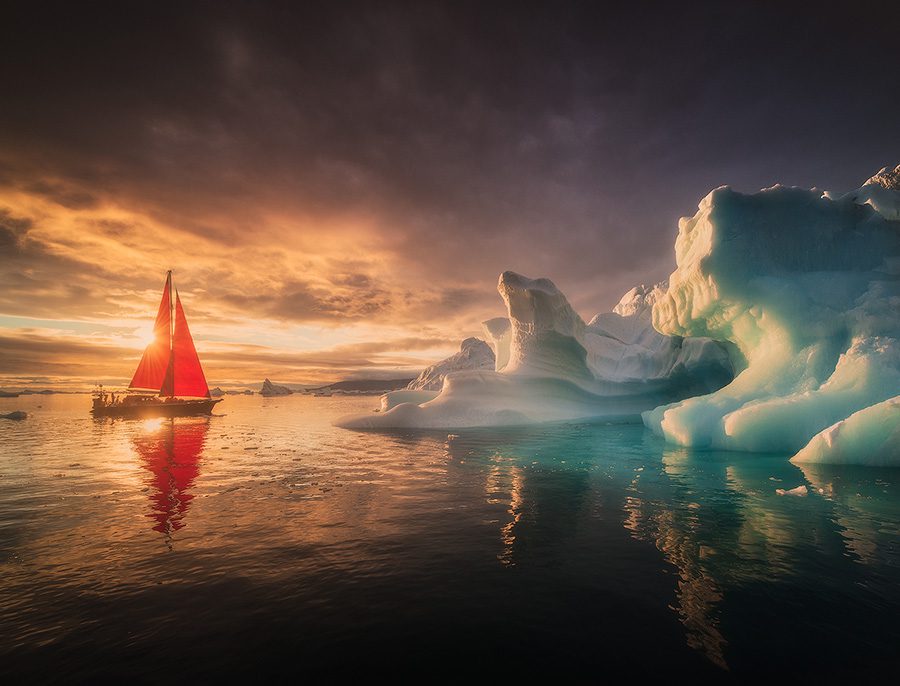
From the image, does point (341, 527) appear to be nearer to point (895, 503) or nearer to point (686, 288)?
point (895, 503)

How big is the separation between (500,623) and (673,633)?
1.56 m

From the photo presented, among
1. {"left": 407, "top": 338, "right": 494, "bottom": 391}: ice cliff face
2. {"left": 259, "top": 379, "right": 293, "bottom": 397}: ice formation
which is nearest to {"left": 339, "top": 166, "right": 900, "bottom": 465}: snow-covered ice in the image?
{"left": 407, "top": 338, "right": 494, "bottom": 391}: ice cliff face

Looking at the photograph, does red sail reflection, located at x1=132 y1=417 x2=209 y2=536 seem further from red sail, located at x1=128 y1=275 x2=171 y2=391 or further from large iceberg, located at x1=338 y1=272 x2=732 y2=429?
red sail, located at x1=128 y1=275 x2=171 y2=391

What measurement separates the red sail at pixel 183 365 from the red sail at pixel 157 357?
99 cm

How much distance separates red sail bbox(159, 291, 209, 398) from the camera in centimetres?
4609

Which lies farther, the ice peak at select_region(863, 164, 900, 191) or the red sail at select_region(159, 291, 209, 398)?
the red sail at select_region(159, 291, 209, 398)

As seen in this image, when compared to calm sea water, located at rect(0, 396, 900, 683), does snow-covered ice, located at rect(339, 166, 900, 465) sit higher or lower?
higher

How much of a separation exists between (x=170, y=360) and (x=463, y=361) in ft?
133

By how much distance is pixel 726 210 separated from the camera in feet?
57.9

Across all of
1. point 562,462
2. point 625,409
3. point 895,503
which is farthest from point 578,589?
point 625,409

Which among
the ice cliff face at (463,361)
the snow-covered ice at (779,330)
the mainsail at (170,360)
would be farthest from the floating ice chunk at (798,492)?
the ice cliff face at (463,361)

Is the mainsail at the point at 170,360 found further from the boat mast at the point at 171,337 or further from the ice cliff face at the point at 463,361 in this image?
the ice cliff face at the point at 463,361

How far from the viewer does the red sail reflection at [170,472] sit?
7945mm

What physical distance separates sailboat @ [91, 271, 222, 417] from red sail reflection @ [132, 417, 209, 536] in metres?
23.3
